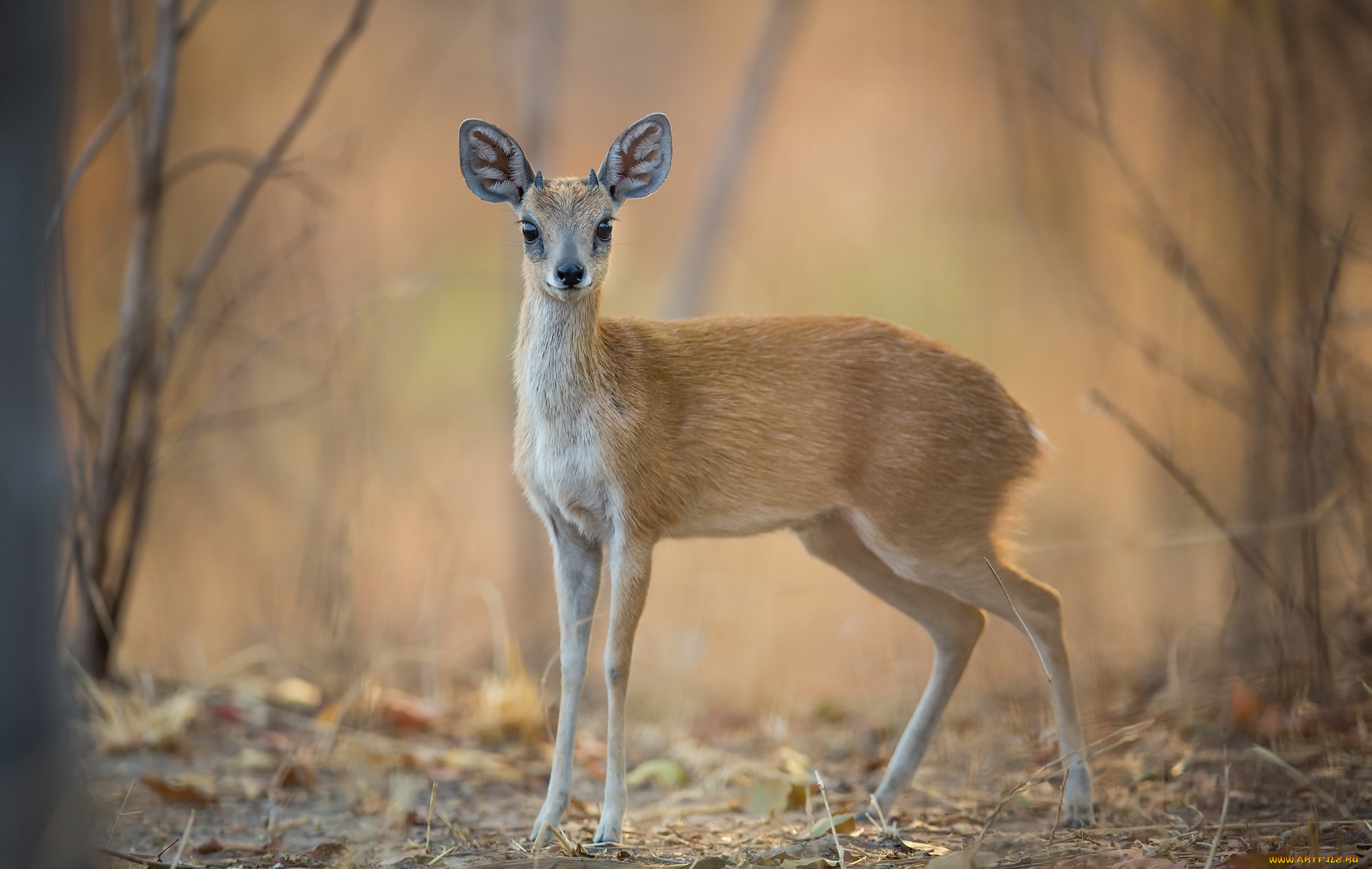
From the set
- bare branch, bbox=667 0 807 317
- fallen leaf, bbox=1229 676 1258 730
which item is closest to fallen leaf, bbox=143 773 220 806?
fallen leaf, bbox=1229 676 1258 730

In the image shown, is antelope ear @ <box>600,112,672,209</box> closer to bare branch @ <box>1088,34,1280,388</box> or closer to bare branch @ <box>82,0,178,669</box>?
bare branch @ <box>1088,34,1280,388</box>

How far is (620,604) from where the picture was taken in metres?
4.48

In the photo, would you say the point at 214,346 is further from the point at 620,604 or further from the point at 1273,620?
the point at 1273,620

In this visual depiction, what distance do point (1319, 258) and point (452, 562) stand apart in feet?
19.9

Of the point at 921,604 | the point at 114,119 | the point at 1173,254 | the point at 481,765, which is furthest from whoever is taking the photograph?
the point at 1173,254

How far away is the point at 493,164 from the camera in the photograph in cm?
476

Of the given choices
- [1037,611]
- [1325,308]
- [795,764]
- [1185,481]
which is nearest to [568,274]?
[1037,611]

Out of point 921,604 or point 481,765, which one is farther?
point 481,765

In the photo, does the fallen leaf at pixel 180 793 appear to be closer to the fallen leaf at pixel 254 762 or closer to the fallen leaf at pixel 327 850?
the fallen leaf at pixel 254 762

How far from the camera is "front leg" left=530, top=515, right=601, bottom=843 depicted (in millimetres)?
4500

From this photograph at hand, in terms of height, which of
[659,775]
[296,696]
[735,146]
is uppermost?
[735,146]

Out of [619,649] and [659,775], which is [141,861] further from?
[659,775]

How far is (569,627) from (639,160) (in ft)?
6.81

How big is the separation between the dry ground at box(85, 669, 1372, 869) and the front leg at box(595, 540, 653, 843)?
17 centimetres
